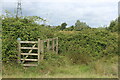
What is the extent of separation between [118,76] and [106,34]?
6.05m

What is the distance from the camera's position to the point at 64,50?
31.9 feet

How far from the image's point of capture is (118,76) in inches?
197

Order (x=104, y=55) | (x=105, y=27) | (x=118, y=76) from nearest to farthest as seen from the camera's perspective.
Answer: (x=118, y=76) < (x=104, y=55) < (x=105, y=27)

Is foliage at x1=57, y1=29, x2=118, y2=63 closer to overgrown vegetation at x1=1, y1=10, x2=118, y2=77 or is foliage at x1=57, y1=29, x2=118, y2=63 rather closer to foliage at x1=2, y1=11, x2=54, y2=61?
overgrown vegetation at x1=1, y1=10, x2=118, y2=77

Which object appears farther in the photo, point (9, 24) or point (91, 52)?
point (91, 52)

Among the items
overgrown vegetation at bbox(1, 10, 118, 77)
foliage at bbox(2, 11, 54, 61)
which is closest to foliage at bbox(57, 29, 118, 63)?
overgrown vegetation at bbox(1, 10, 118, 77)

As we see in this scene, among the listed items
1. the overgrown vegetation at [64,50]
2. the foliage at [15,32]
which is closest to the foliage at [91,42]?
the overgrown vegetation at [64,50]

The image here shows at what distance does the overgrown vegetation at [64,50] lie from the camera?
17.6 ft

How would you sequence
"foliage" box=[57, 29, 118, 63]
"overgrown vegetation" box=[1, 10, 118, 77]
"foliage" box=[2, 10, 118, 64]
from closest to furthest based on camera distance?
"overgrown vegetation" box=[1, 10, 118, 77]
"foliage" box=[2, 10, 118, 64]
"foliage" box=[57, 29, 118, 63]

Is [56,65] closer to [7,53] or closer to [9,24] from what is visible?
[7,53]

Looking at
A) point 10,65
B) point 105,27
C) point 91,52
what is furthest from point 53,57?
point 105,27

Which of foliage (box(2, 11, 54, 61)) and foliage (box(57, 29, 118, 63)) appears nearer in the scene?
foliage (box(2, 11, 54, 61))

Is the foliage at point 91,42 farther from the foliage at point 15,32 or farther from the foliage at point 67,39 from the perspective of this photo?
the foliage at point 15,32

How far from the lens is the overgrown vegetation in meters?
5.36
